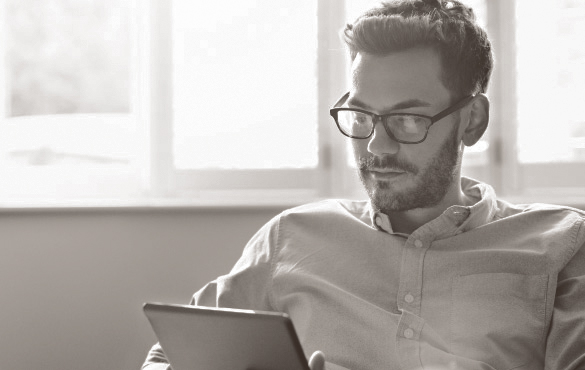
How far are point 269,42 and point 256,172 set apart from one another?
382 millimetres

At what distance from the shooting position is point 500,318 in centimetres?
131

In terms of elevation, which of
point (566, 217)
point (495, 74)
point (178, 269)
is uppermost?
point (495, 74)

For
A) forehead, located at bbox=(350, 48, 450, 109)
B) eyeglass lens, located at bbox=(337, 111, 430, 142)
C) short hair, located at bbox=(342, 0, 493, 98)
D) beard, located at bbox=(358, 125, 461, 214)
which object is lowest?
beard, located at bbox=(358, 125, 461, 214)

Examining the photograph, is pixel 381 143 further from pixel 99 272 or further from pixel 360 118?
pixel 99 272

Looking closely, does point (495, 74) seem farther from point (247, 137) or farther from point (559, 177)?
point (247, 137)

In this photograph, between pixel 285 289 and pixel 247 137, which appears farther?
pixel 247 137

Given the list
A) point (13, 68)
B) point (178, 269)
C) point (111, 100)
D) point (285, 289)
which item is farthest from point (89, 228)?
point (285, 289)

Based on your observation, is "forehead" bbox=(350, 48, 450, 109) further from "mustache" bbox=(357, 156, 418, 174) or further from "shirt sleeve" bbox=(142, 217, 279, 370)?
"shirt sleeve" bbox=(142, 217, 279, 370)

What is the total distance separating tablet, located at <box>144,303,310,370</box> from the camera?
1.00 m

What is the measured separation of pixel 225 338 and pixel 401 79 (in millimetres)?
580

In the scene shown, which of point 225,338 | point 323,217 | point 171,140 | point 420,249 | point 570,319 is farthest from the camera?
point 171,140

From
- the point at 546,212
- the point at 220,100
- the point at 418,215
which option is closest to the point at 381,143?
the point at 418,215

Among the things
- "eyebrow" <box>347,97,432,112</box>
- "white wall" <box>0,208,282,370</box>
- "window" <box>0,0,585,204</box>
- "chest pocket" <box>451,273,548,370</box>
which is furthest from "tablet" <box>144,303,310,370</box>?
"window" <box>0,0,585,204</box>

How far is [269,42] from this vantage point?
2344 mm
